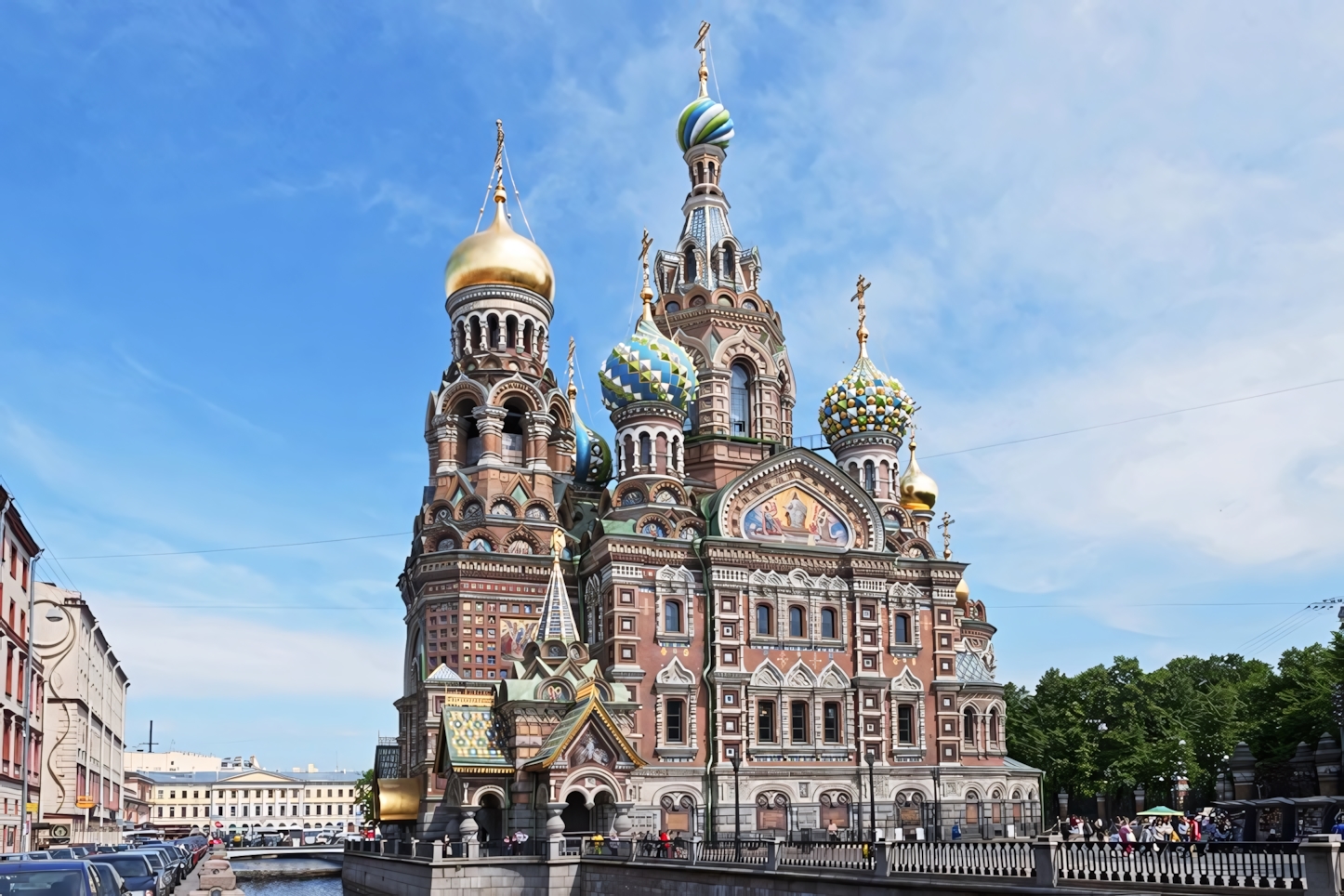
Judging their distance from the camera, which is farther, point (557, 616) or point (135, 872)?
point (557, 616)

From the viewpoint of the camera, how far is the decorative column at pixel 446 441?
48.4 meters

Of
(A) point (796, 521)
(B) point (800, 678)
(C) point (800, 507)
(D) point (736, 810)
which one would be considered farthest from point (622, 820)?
(C) point (800, 507)

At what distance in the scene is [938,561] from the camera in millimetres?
48406

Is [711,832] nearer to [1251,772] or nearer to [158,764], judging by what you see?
[1251,772]

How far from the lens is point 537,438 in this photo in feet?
160

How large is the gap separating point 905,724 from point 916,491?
507 inches

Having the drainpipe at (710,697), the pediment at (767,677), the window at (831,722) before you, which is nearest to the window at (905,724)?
the window at (831,722)

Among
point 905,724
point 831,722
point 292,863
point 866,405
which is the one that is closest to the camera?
point 831,722

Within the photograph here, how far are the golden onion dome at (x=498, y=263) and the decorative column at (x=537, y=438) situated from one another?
5162mm

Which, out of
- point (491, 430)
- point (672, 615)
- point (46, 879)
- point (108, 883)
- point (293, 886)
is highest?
point (491, 430)

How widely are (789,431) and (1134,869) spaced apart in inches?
1414

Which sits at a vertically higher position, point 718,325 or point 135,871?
point 718,325

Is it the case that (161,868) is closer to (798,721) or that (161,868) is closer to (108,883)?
(108,883)

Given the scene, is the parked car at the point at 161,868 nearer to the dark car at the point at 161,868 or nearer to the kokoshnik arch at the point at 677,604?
the dark car at the point at 161,868
